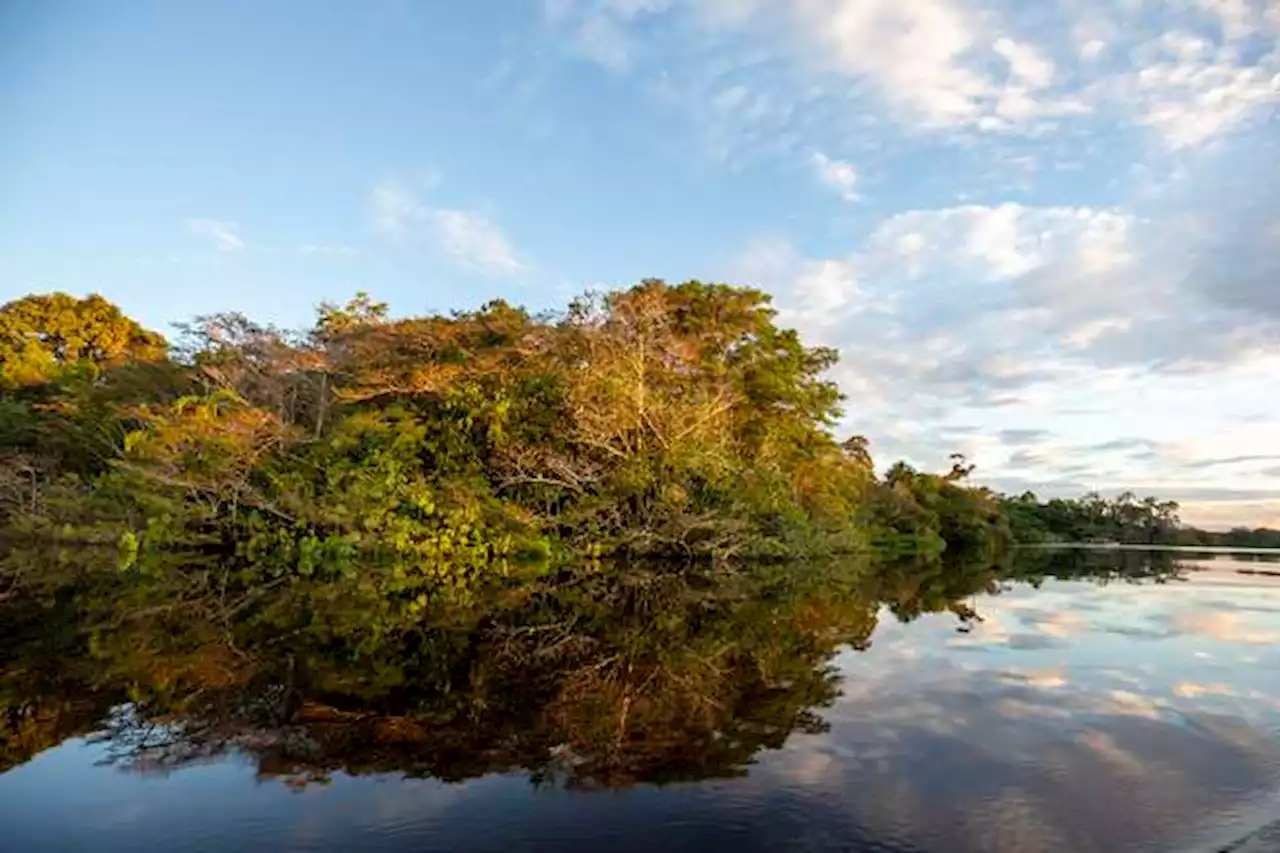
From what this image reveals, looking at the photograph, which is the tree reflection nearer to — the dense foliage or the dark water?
the dark water

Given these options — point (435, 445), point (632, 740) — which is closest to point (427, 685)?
point (632, 740)

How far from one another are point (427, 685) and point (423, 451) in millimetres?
16667

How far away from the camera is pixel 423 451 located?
24438 millimetres

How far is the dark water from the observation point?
4.72 m

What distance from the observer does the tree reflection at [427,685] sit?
6.14m

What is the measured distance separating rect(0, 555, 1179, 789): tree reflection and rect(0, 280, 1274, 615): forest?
17.2 ft

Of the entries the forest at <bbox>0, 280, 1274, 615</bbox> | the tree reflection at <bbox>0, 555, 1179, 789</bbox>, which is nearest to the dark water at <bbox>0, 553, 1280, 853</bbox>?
the tree reflection at <bbox>0, 555, 1179, 789</bbox>

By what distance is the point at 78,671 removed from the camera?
9.12 meters

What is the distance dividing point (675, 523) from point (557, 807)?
19.5 meters

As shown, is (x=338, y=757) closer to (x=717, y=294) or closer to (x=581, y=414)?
(x=581, y=414)

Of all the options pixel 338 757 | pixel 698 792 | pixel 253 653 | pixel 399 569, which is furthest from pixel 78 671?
pixel 399 569

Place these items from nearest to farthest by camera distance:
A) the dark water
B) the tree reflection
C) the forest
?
the dark water
the tree reflection
the forest

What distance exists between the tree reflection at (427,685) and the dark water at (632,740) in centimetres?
A: 4

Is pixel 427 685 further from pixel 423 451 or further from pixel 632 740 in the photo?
pixel 423 451
